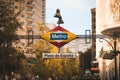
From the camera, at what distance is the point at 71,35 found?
91.7 ft

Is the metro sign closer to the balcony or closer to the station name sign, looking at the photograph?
the station name sign

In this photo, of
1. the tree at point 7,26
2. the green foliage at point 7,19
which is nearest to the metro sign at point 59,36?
the tree at point 7,26

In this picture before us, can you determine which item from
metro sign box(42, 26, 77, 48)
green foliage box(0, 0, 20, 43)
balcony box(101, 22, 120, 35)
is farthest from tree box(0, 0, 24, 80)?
metro sign box(42, 26, 77, 48)

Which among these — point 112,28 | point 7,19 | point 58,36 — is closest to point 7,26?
point 7,19

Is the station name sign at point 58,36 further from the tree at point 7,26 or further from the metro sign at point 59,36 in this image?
the tree at point 7,26

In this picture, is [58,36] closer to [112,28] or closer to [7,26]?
[7,26]

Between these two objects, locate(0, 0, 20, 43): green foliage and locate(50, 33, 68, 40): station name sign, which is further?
locate(0, 0, 20, 43): green foliage

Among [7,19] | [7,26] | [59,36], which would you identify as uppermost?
[7,19]

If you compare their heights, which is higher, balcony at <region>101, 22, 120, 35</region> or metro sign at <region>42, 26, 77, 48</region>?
balcony at <region>101, 22, 120, 35</region>

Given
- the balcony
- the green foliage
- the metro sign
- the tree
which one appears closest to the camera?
the metro sign

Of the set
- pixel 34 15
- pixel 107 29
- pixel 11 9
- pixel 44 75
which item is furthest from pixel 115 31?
pixel 34 15

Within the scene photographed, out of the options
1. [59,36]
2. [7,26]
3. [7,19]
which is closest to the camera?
[59,36]

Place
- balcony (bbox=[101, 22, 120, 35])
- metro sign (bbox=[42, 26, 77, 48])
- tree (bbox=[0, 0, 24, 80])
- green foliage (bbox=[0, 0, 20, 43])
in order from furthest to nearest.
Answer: balcony (bbox=[101, 22, 120, 35])
green foliage (bbox=[0, 0, 20, 43])
tree (bbox=[0, 0, 24, 80])
metro sign (bbox=[42, 26, 77, 48])

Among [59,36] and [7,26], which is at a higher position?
[7,26]
